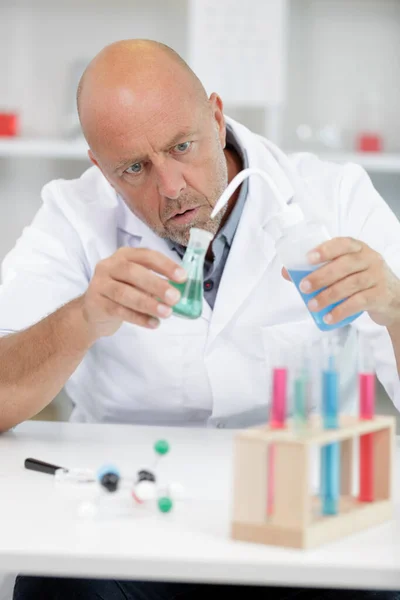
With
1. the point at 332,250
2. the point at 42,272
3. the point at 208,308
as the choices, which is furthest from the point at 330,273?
the point at 42,272

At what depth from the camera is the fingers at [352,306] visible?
4.32 feet

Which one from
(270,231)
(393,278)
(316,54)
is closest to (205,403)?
(270,231)

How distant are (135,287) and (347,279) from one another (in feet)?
1.01

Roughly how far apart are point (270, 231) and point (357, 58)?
2.19 m

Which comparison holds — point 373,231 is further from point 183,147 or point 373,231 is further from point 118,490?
point 118,490

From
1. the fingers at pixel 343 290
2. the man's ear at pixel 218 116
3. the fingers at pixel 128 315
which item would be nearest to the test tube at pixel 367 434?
the fingers at pixel 343 290

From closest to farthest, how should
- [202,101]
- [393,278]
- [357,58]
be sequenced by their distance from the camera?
1. [393,278]
2. [202,101]
3. [357,58]

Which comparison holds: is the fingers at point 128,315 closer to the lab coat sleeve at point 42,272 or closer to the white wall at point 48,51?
the lab coat sleeve at point 42,272

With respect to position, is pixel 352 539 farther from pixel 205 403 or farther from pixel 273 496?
pixel 205 403

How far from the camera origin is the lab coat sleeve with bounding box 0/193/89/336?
1.79 meters

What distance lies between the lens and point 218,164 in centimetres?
172

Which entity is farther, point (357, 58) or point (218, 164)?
point (357, 58)

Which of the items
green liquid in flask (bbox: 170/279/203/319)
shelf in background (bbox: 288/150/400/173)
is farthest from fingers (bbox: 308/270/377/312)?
shelf in background (bbox: 288/150/400/173)

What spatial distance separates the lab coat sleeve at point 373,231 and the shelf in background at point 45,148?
6.03 feet
